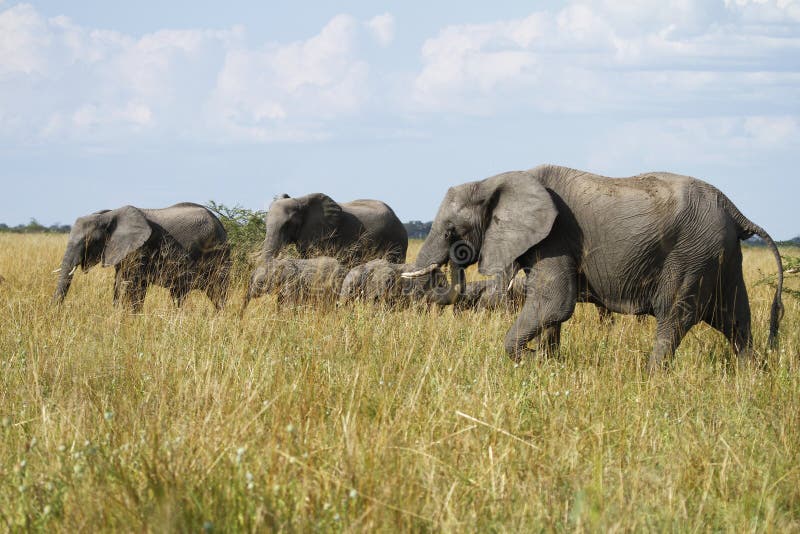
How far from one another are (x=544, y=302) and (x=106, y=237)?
6.82 m

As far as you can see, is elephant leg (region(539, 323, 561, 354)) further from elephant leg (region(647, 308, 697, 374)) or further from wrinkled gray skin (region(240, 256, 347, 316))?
wrinkled gray skin (region(240, 256, 347, 316))

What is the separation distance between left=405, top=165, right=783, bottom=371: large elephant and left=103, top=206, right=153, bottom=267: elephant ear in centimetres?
571

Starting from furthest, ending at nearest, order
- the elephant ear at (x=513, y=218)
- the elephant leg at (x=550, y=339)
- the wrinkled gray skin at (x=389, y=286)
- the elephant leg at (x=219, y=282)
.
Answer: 1. the elephant leg at (x=219, y=282)
2. the wrinkled gray skin at (x=389, y=286)
3. the elephant leg at (x=550, y=339)
4. the elephant ear at (x=513, y=218)

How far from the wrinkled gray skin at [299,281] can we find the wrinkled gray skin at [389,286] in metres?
0.21

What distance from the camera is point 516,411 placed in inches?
184

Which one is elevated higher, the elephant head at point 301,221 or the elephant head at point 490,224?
the elephant head at point 490,224

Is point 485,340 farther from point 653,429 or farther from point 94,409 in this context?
point 94,409

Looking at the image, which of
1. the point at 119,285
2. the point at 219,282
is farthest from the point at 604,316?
the point at 119,285

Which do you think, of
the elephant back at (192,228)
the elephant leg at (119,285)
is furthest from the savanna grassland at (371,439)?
the elephant back at (192,228)

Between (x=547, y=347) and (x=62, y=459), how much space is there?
149 inches

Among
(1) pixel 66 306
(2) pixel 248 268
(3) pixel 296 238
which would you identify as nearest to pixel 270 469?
(1) pixel 66 306

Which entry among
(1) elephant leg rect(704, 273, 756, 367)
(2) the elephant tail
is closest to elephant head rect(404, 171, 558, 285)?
(2) the elephant tail

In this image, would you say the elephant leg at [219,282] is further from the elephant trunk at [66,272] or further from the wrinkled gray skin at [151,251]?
the elephant trunk at [66,272]

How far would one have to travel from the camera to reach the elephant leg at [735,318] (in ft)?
21.6
